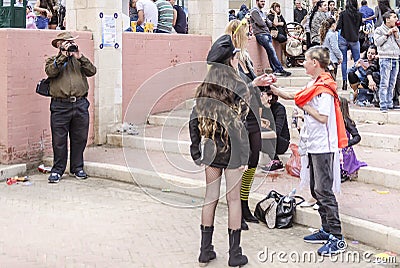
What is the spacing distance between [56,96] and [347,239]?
4.45 meters

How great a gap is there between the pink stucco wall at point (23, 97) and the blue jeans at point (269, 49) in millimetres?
5223

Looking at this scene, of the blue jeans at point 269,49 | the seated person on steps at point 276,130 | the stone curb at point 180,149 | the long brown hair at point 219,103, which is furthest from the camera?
the blue jeans at point 269,49

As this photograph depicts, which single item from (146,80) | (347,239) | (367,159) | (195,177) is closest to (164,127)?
(146,80)

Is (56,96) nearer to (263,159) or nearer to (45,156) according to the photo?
(45,156)

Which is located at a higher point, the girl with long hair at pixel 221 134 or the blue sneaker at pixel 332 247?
the girl with long hair at pixel 221 134

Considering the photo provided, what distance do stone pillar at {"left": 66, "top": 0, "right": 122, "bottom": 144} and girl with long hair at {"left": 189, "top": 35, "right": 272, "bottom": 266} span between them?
17.1ft

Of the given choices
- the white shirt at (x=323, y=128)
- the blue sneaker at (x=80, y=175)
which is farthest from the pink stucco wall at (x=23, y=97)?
the white shirt at (x=323, y=128)

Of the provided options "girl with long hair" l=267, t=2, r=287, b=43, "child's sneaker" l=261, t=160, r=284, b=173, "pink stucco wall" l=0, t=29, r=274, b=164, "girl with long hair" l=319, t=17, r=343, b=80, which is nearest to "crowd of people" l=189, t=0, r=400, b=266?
"child's sneaker" l=261, t=160, r=284, b=173

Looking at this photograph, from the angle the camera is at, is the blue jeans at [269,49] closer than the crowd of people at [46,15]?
No

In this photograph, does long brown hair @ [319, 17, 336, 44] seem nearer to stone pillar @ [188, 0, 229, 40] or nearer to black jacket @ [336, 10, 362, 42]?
black jacket @ [336, 10, 362, 42]

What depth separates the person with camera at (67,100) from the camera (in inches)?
331

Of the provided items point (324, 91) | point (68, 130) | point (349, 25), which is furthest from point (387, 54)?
point (68, 130)

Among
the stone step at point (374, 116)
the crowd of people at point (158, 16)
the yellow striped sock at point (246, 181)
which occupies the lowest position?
the yellow striped sock at point (246, 181)

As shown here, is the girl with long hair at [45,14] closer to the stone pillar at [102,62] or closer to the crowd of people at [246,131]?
the stone pillar at [102,62]
